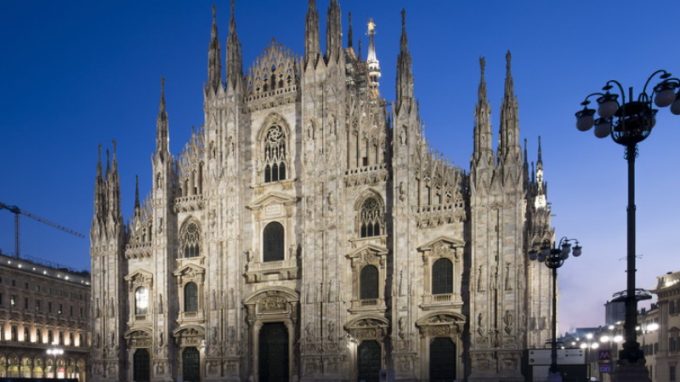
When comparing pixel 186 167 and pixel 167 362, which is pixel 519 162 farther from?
pixel 167 362

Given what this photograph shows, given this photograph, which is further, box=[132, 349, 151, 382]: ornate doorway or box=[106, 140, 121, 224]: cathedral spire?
box=[106, 140, 121, 224]: cathedral spire

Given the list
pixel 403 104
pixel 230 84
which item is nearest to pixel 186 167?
pixel 230 84

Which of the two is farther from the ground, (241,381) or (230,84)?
(230,84)

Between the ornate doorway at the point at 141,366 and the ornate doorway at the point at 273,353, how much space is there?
8.82m

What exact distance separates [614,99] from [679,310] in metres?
57.0

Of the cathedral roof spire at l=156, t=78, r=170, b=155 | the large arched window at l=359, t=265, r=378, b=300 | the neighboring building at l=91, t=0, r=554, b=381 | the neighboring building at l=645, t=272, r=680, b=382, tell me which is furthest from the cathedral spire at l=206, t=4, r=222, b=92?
the neighboring building at l=645, t=272, r=680, b=382

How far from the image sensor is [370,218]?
45062 mm

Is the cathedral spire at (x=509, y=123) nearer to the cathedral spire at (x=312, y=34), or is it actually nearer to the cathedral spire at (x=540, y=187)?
the cathedral spire at (x=540, y=187)

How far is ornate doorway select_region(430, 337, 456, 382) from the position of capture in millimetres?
42031

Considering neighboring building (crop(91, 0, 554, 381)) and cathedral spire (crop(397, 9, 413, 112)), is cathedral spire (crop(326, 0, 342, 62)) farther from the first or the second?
cathedral spire (crop(397, 9, 413, 112))

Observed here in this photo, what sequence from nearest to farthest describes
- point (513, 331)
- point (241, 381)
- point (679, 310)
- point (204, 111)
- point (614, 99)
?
1. point (614, 99)
2. point (513, 331)
3. point (241, 381)
4. point (204, 111)
5. point (679, 310)

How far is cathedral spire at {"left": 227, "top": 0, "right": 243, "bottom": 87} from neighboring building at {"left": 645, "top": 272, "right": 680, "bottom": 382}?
4084 centimetres

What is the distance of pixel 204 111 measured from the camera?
5056 centimetres

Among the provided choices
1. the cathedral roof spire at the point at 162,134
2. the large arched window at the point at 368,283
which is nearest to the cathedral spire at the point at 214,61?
the cathedral roof spire at the point at 162,134
